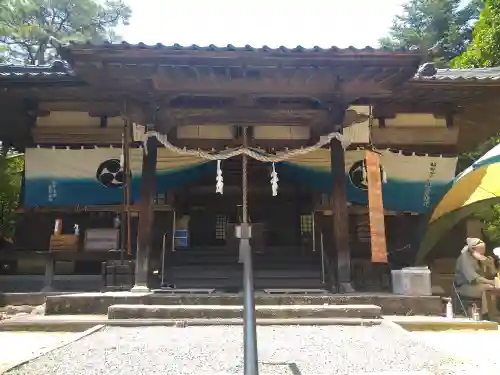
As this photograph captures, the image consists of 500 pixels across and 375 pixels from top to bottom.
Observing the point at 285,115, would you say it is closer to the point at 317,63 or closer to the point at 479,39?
the point at 317,63

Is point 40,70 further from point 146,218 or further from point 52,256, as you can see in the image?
point 146,218

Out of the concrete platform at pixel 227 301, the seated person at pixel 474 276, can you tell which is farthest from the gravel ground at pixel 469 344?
the seated person at pixel 474 276

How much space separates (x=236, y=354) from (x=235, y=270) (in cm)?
528

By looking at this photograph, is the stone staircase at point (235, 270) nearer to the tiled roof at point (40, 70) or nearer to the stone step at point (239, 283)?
the stone step at point (239, 283)

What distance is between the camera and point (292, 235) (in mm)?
11859

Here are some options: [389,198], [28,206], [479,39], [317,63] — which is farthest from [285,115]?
[479,39]

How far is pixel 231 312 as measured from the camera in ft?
20.6

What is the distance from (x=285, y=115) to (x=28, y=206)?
5967mm

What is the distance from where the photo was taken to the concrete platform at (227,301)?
6.80 metres

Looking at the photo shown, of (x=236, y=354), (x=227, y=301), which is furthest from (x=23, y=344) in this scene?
(x=227, y=301)

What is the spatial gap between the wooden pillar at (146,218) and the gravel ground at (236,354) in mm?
1974

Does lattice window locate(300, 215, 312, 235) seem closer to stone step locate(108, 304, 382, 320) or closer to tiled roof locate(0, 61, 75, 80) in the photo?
stone step locate(108, 304, 382, 320)

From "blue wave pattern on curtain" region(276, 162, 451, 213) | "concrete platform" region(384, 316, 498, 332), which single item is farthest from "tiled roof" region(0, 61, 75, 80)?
"concrete platform" region(384, 316, 498, 332)

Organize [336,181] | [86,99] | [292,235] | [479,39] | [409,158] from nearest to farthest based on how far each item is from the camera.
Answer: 1. [336,181]
2. [86,99]
3. [409,158]
4. [292,235]
5. [479,39]
